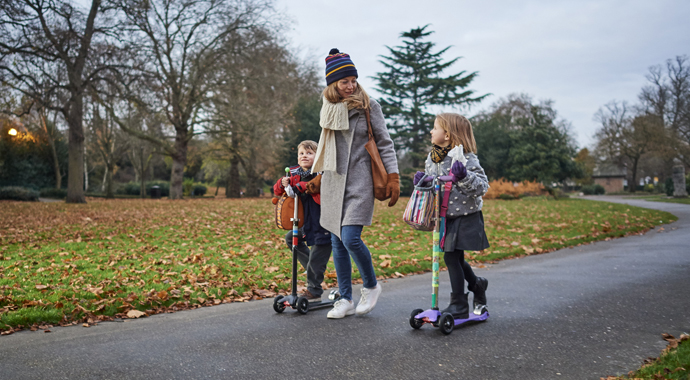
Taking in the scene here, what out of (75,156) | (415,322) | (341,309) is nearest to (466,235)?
(415,322)

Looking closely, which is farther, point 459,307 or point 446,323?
point 459,307

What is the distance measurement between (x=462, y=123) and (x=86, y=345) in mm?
3321

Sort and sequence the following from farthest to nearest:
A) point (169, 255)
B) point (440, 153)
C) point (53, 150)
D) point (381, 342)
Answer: point (53, 150)
point (169, 255)
point (440, 153)
point (381, 342)

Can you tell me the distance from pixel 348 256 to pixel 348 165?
823 mm

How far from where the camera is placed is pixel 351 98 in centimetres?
404

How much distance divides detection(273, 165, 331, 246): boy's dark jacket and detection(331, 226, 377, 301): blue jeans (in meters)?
0.26

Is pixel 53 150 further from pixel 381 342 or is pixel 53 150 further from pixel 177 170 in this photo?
pixel 381 342

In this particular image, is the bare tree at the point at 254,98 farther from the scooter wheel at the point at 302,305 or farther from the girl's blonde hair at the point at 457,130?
the girl's blonde hair at the point at 457,130

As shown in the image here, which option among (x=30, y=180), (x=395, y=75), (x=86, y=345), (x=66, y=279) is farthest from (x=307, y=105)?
(x=86, y=345)

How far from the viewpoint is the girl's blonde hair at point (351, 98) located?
13.3 feet

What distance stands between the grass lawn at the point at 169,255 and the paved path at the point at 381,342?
1.87ft

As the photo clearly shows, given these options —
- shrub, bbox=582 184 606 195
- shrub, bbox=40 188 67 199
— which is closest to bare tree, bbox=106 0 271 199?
shrub, bbox=40 188 67 199

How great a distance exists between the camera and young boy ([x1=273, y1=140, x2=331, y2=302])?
14.3 feet

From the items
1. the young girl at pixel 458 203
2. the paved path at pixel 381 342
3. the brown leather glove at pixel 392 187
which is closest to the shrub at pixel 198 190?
the paved path at pixel 381 342
